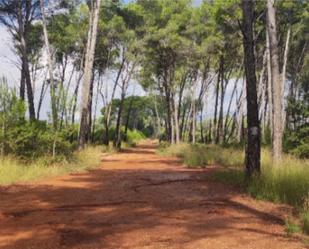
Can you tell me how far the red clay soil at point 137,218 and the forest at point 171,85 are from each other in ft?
0.42

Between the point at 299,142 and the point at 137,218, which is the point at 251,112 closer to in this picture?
the point at 137,218

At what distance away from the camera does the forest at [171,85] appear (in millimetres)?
11328

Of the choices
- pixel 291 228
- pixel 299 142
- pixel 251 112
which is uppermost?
pixel 251 112

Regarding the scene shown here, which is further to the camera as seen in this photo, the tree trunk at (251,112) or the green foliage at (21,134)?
the green foliage at (21,134)

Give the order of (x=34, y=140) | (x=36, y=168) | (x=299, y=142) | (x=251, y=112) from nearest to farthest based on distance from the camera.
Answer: (x=251, y=112)
(x=36, y=168)
(x=34, y=140)
(x=299, y=142)

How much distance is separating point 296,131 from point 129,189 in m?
10.9

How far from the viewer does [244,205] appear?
8641 millimetres

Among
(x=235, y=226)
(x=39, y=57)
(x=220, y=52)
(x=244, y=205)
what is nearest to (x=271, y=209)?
(x=244, y=205)

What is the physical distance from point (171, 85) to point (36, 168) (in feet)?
70.9

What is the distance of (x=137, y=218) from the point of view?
23.6ft

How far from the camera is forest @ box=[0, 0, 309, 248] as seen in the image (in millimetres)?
11328

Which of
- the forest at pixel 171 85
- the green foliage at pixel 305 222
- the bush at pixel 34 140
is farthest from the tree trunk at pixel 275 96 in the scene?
the green foliage at pixel 305 222

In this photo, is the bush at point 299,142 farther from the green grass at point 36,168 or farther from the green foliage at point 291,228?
the green foliage at point 291,228

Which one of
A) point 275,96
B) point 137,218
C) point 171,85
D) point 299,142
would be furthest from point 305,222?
point 171,85
